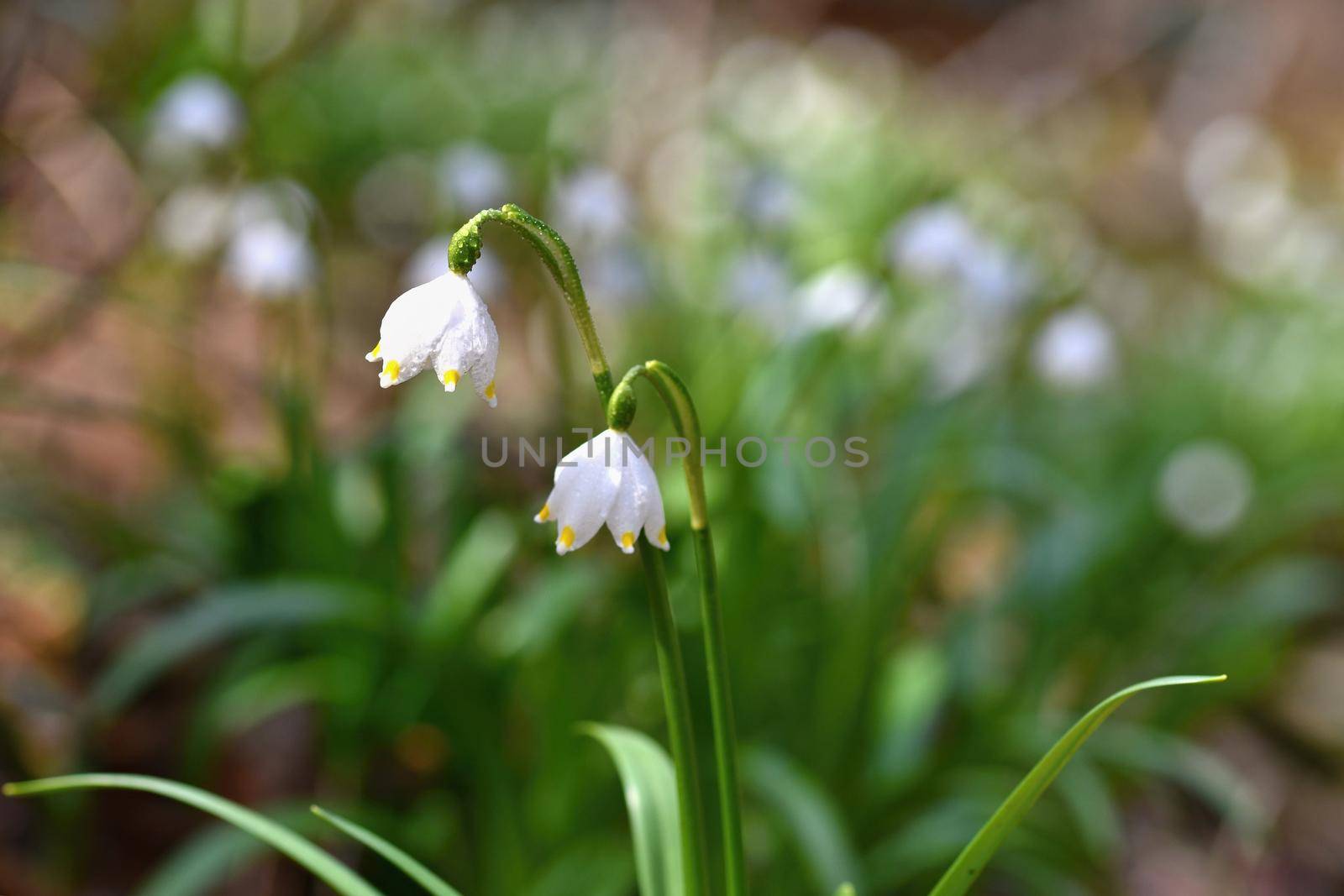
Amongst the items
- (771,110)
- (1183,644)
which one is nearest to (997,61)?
(771,110)

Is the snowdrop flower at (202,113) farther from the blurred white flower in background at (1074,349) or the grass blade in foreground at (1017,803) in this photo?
the grass blade in foreground at (1017,803)

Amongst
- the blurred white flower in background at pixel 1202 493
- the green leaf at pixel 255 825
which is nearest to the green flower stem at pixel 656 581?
the green leaf at pixel 255 825

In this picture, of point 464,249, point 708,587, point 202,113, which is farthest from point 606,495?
point 202,113

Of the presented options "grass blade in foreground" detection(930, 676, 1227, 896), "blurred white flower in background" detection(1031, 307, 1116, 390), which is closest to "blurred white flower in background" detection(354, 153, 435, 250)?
"blurred white flower in background" detection(1031, 307, 1116, 390)

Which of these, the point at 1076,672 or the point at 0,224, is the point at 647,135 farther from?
the point at 1076,672

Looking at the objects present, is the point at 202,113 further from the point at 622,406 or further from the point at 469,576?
the point at 622,406

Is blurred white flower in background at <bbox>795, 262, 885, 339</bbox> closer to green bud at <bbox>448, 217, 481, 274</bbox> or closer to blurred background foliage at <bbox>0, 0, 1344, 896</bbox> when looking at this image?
blurred background foliage at <bbox>0, 0, 1344, 896</bbox>

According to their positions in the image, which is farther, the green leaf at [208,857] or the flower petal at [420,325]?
the green leaf at [208,857]
